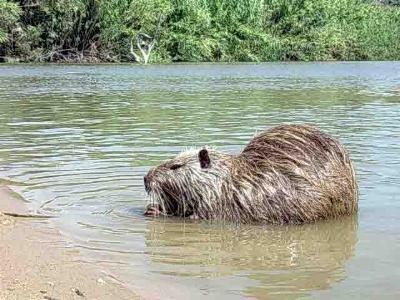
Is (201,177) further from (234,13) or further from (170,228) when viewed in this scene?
(234,13)

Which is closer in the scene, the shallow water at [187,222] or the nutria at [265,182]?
the shallow water at [187,222]

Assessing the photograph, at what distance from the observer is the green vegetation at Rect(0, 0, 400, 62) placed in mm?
58375

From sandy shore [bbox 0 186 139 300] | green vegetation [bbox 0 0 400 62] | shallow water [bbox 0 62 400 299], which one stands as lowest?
green vegetation [bbox 0 0 400 62]

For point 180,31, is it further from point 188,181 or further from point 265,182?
point 265,182

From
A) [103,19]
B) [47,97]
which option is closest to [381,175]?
[47,97]

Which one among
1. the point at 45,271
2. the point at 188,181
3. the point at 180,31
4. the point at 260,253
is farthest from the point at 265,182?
the point at 180,31

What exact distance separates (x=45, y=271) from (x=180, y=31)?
5997cm

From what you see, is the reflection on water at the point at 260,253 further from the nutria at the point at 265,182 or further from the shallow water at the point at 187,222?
the nutria at the point at 265,182

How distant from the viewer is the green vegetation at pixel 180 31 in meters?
58.4

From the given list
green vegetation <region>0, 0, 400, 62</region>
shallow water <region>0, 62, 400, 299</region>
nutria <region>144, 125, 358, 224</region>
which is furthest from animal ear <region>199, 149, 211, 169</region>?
green vegetation <region>0, 0, 400, 62</region>

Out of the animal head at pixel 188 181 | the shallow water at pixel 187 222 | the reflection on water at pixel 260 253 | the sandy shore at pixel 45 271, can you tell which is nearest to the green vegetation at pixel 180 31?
the shallow water at pixel 187 222

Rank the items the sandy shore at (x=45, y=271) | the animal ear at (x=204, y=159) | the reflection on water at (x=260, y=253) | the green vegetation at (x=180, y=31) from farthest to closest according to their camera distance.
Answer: the green vegetation at (x=180, y=31), the animal ear at (x=204, y=159), the reflection on water at (x=260, y=253), the sandy shore at (x=45, y=271)

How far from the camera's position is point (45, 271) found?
4.44 metres

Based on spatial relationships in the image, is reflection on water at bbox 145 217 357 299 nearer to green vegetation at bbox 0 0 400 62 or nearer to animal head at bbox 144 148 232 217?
animal head at bbox 144 148 232 217
